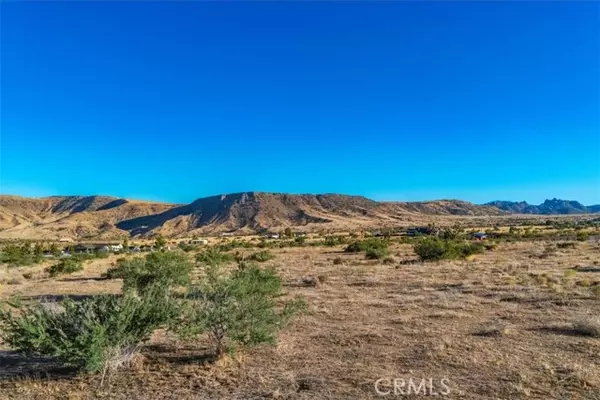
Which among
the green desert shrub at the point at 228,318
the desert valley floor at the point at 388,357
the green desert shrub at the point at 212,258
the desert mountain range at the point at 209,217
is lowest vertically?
the desert valley floor at the point at 388,357

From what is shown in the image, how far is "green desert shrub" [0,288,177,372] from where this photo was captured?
8672mm

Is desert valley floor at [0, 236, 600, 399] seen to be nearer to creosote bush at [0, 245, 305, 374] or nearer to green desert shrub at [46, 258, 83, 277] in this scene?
creosote bush at [0, 245, 305, 374]

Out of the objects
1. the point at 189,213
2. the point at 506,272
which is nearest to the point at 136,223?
the point at 189,213

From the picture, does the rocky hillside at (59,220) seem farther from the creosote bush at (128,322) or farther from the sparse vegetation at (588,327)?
the sparse vegetation at (588,327)

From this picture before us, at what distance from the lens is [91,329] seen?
8945mm

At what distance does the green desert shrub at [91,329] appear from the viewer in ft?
28.5

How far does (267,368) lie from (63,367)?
14.5 ft

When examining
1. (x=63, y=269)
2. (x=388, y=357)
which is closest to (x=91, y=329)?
(x=388, y=357)

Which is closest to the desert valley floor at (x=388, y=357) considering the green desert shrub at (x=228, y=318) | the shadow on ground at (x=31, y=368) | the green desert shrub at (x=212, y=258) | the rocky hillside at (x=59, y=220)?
the shadow on ground at (x=31, y=368)

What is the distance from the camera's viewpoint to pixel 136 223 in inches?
6762

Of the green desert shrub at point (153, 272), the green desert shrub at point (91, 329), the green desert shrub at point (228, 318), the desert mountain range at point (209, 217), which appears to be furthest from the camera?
the desert mountain range at point (209, 217)

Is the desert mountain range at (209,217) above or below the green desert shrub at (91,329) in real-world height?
above

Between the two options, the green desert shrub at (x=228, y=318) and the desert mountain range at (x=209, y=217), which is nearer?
the green desert shrub at (x=228, y=318)

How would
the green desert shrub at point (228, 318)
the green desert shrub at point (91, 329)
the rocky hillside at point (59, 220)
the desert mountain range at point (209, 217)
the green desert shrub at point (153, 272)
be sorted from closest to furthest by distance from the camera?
the green desert shrub at point (91, 329)
the green desert shrub at point (228, 318)
the green desert shrub at point (153, 272)
the rocky hillside at point (59, 220)
the desert mountain range at point (209, 217)
